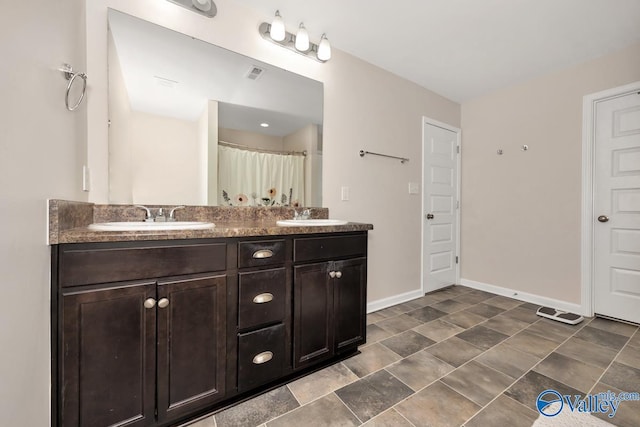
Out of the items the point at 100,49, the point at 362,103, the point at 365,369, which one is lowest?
the point at 365,369

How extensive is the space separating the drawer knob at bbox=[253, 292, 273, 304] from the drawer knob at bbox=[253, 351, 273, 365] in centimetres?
27

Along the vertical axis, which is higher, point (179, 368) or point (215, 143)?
point (215, 143)

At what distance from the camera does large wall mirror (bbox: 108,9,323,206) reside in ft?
5.06

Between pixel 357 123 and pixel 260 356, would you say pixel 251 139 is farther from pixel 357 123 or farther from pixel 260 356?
pixel 260 356

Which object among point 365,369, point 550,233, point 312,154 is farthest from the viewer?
point 550,233

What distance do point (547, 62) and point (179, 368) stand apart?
150 inches

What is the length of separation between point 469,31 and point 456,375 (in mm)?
2538

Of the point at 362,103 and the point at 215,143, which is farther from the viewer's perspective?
the point at 362,103

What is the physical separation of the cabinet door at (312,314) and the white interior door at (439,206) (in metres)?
1.83

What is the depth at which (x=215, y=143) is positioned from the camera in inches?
71.2

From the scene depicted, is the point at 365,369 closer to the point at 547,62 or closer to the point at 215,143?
the point at 215,143

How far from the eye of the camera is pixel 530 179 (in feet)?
9.43

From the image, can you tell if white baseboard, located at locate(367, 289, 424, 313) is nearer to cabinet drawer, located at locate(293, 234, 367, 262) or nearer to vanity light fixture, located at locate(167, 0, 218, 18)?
cabinet drawer, located at locate(293, 234, 367, 262)

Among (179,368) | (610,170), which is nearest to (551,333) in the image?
(610,170)
